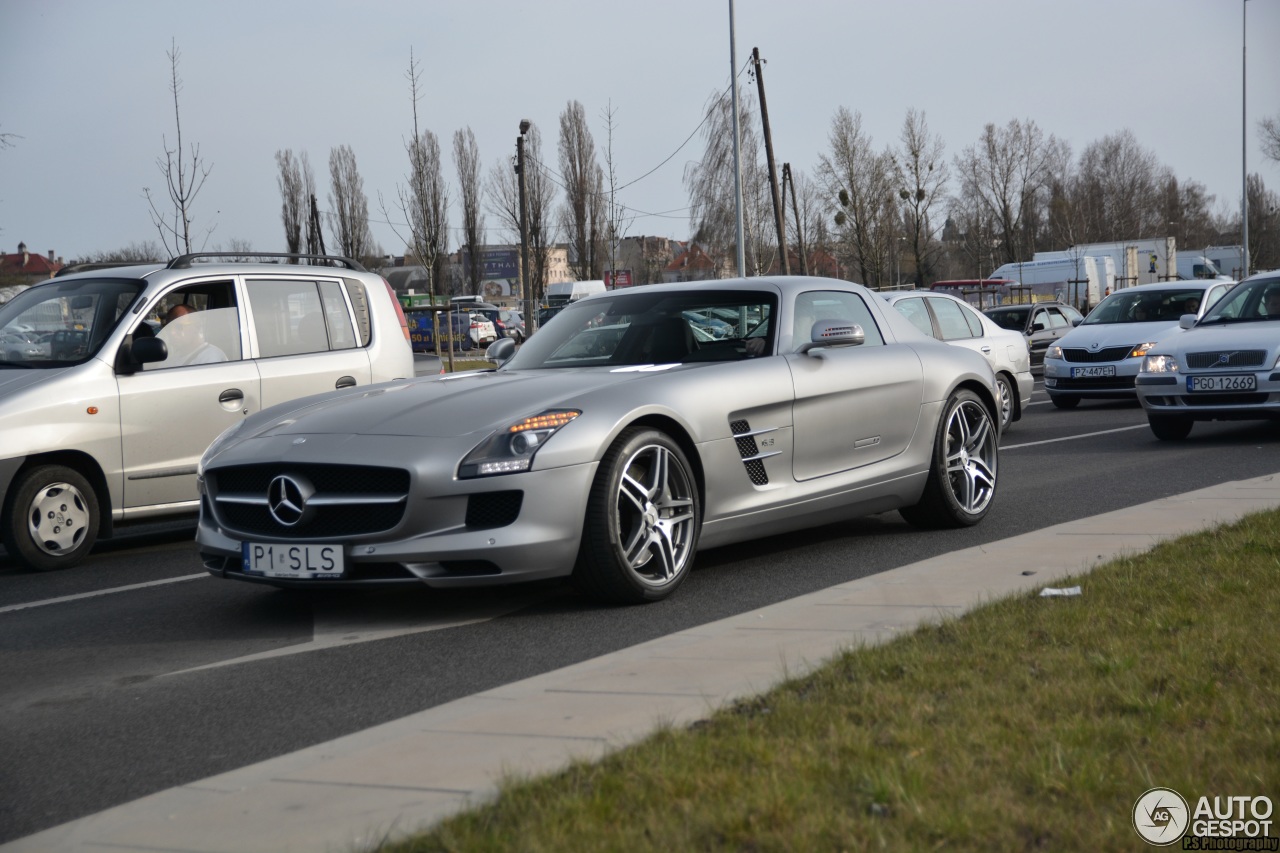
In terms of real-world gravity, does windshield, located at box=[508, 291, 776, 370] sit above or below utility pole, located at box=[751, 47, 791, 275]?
below

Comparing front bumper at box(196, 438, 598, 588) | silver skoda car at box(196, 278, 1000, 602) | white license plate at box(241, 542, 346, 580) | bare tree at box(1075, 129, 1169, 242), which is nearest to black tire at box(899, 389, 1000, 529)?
silver skoda car at box(196, 278, 1000, 602)

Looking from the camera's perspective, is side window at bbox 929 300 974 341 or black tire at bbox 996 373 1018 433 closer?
side window at bbox 929 300 974 341

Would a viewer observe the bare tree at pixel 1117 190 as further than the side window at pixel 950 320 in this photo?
Yes

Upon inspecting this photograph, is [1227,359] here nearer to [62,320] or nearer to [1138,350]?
[1138,350]

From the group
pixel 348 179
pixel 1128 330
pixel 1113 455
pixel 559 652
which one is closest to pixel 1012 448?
pixel 1113 455

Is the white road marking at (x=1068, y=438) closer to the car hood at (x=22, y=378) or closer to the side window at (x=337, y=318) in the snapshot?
the side window at (x=337, y=318)

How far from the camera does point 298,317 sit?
9.13 meters

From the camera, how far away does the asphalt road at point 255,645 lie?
4.06 metres

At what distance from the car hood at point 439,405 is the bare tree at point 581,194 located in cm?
4470

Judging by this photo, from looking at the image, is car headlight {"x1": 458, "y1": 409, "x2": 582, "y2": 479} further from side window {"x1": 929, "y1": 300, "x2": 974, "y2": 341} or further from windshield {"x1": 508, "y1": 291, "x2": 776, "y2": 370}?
side window {"x1": 929, "y1": 300, "x2": 974, "y2": 341}

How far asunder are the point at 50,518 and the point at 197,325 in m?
1.50

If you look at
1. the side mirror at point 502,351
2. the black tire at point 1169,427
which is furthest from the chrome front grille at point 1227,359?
the side mirror at point 502,351

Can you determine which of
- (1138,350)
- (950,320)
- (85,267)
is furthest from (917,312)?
(85,267)

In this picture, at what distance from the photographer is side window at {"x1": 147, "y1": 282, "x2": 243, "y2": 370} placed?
27.5 ft
